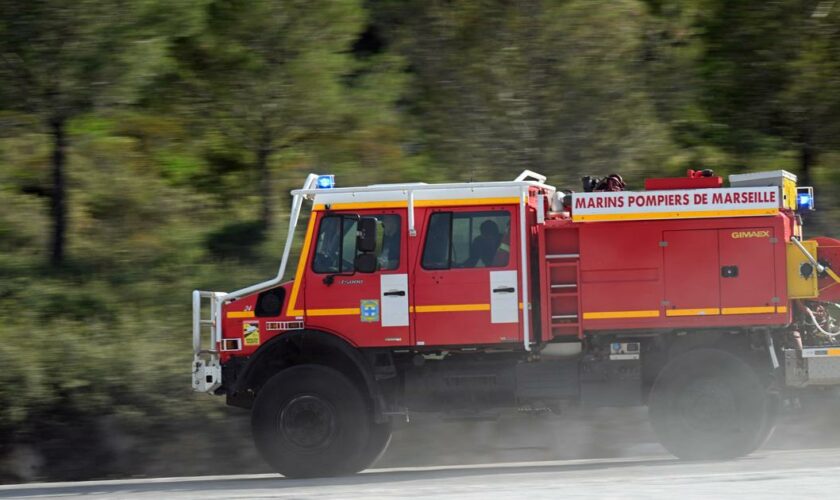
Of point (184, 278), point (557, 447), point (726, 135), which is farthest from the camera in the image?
point (726, 135)

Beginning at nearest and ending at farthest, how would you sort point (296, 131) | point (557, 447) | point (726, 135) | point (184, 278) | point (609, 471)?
point (609, 471) → point (557, 447) → point (184, 278) → point (296, 131) → point (726, 135)

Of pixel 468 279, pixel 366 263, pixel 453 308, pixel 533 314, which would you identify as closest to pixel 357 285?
pixel 366 263

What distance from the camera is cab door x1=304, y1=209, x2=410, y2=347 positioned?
9773 mm

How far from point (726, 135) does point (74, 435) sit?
420 inches

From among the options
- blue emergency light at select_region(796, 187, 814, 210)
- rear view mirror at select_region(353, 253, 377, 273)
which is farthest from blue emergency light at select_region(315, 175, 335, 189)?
blue emergency light at select_region(796, 187, 814, 210)

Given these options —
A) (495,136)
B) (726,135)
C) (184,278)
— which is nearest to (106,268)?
(184,278)

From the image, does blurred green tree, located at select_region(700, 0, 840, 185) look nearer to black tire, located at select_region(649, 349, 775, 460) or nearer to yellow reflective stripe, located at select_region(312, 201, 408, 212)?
black tire, located at select_region(649, 349, 775, 460)

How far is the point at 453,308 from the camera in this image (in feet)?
31.9

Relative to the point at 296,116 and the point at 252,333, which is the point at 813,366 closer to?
the point at 252,333

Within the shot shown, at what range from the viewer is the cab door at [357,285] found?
9773 mm

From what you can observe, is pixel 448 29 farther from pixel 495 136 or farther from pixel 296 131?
pixel 296 131

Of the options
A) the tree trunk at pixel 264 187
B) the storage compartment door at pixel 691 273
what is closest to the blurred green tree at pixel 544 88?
the tree trunk at pixel 264 187

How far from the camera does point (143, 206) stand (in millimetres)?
16078

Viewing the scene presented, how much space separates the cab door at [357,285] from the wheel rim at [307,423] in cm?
66
